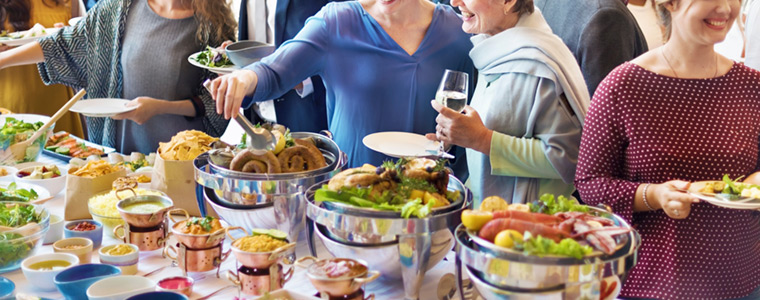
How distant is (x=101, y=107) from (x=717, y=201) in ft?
7.73

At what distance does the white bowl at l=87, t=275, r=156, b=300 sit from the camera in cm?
167

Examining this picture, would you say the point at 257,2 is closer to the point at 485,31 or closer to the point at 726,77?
the point at 485,31

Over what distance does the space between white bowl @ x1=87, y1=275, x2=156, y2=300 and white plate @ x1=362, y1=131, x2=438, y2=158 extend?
0.81 meters

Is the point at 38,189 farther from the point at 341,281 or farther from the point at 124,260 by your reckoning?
the point at 341,281

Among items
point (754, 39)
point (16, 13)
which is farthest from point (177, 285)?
point (16, 13)

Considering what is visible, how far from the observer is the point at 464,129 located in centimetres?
223

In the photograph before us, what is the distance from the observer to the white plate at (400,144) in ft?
7.50

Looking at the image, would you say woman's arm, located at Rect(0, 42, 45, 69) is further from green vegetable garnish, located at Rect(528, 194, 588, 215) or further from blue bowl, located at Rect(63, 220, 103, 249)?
green vegetable garnish, located at Rect(528, 194, 588, 215)

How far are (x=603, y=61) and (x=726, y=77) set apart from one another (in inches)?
25.3

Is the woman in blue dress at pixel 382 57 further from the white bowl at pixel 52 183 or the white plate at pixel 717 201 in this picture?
the white plate at pixel 717 201

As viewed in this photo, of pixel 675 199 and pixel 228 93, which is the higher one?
pixel 228 93

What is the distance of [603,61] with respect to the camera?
→ 8.81 ft

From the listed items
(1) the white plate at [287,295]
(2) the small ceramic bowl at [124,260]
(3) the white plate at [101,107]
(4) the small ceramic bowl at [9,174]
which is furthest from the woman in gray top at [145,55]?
(1) the white plate at [287,295]

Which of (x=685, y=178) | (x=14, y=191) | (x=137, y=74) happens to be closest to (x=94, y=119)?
(x=137, y=74)
